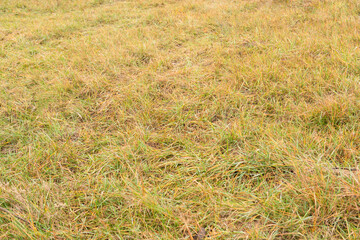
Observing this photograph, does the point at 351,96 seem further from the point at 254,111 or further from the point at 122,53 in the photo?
the point at 122,53

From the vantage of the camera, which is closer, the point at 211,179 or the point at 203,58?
the point at 211,179

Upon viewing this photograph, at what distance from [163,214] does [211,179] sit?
41cm

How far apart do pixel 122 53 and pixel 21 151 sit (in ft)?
6.44

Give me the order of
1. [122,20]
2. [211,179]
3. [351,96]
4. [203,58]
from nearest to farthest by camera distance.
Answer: [211,179], [351,96], [203,58], [122,20]

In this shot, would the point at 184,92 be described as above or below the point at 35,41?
below

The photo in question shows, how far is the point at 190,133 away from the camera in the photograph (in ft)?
6.75

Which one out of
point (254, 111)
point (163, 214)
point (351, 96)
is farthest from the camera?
point (254, 111)

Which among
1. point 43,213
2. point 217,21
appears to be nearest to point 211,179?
point 43,213

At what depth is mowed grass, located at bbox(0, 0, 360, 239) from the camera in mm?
1377

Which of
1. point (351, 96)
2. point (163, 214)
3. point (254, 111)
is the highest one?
point (351, 96)

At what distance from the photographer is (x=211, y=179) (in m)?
1.64

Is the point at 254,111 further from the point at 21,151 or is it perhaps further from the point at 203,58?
the point at 21,151

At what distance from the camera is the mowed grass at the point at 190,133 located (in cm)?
138

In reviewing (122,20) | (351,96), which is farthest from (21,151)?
(122,20)
